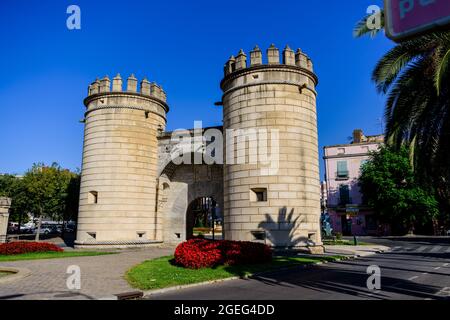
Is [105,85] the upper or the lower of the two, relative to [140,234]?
upper

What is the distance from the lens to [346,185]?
1891 inches

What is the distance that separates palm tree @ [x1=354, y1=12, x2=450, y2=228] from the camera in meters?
10.2

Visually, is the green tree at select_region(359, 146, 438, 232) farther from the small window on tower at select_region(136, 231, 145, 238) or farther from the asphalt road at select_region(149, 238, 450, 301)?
the small window on tower at select_region(136, 231, 145, 238)

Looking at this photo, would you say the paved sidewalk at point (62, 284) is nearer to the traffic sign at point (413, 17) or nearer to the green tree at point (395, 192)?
the traffic sign at point (413, 17)

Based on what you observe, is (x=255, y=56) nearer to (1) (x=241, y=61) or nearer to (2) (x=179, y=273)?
(1) (x=241, y=61)

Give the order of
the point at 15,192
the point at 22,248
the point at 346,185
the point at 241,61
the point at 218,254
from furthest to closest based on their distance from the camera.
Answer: the point at 346,185 → the point at 15,192 → the point at 241,61 → the point at 22,248 → the point at 218,254

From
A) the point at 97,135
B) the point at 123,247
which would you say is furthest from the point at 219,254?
the point at 97,135

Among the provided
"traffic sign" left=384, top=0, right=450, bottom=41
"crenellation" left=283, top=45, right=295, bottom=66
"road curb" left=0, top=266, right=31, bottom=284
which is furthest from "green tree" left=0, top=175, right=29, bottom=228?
"traffic sign" left=384, top=0, right=450, bottom=41

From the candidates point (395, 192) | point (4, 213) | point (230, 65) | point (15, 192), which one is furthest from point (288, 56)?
point (15, 192)

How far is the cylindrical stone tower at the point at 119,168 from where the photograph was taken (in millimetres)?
22578

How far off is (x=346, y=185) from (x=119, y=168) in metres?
34.6

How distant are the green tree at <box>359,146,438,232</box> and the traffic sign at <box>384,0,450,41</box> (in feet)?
131
